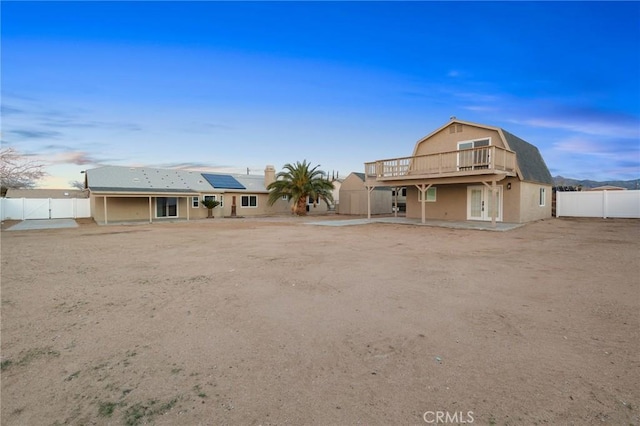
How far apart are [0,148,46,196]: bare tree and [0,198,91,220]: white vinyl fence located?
677cm

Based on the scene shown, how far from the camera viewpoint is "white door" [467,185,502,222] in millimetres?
18516

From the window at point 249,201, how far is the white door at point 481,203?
19.9m

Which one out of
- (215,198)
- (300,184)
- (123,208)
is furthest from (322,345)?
(215,198)

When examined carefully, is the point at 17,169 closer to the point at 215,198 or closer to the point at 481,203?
the point at 215,198

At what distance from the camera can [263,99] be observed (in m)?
20.0

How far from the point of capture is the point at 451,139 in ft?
64.6

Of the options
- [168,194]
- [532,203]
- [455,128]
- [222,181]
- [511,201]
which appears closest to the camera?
[511,201]

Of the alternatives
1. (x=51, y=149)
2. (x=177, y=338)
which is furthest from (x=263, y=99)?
(x=51, y=149)

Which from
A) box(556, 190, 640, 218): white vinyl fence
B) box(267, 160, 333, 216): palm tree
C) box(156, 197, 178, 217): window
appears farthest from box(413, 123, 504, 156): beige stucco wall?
box(156, 197, 178, 217): window

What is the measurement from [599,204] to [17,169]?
4969cm

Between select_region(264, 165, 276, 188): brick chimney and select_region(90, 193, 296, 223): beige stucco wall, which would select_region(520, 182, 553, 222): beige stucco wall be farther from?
select_region(264, 165, 276, 188): brick chimney

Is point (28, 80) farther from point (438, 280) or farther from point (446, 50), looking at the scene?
point (446, 50)

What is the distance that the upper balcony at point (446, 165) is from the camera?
15742 mm

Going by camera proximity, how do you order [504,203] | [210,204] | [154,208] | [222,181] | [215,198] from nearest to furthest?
[504,203] < [154,208] < [210,204] < [215,198] < [222,181]
